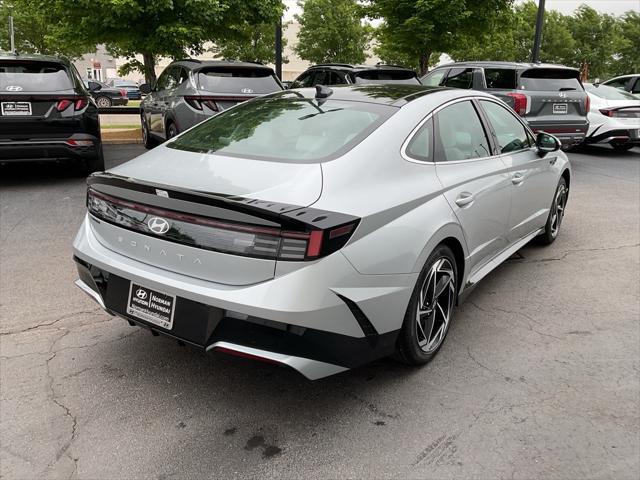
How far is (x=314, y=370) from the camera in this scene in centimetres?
258

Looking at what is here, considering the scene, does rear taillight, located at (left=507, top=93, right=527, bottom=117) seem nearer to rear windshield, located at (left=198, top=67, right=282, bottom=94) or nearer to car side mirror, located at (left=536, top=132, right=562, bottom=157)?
rear windshield, located at (left=198, top=67, right=282, bottom=94)

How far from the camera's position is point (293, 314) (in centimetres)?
246

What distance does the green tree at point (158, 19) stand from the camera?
34.0ft

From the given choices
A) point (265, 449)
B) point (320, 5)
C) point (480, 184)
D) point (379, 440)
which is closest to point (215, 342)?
point (265, 449)

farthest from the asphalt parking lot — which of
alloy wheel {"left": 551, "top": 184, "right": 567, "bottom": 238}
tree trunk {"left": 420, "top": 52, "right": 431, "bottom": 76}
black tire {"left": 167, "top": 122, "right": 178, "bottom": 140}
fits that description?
tree trunk {"left": 420, "top": 52, "right": 431, "bottom": 76}

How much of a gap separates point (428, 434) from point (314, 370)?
0.66 meters

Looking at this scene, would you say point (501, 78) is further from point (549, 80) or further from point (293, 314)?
point (293, 314)

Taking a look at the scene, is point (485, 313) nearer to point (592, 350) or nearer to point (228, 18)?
point (592, 350)

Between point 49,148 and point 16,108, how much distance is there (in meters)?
0.58

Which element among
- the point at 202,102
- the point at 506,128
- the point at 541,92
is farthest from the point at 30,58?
the point at 541,92

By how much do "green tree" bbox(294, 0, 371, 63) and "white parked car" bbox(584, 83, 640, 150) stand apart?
21.7m

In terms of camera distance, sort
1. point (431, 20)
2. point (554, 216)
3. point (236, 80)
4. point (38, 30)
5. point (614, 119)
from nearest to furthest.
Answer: point (554, 216)
point (236, 80)
point (614, 119)
point (431, 20)
point (38, 30)

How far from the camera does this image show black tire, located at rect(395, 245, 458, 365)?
3070mm

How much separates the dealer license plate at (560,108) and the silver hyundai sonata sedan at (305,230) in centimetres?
671
